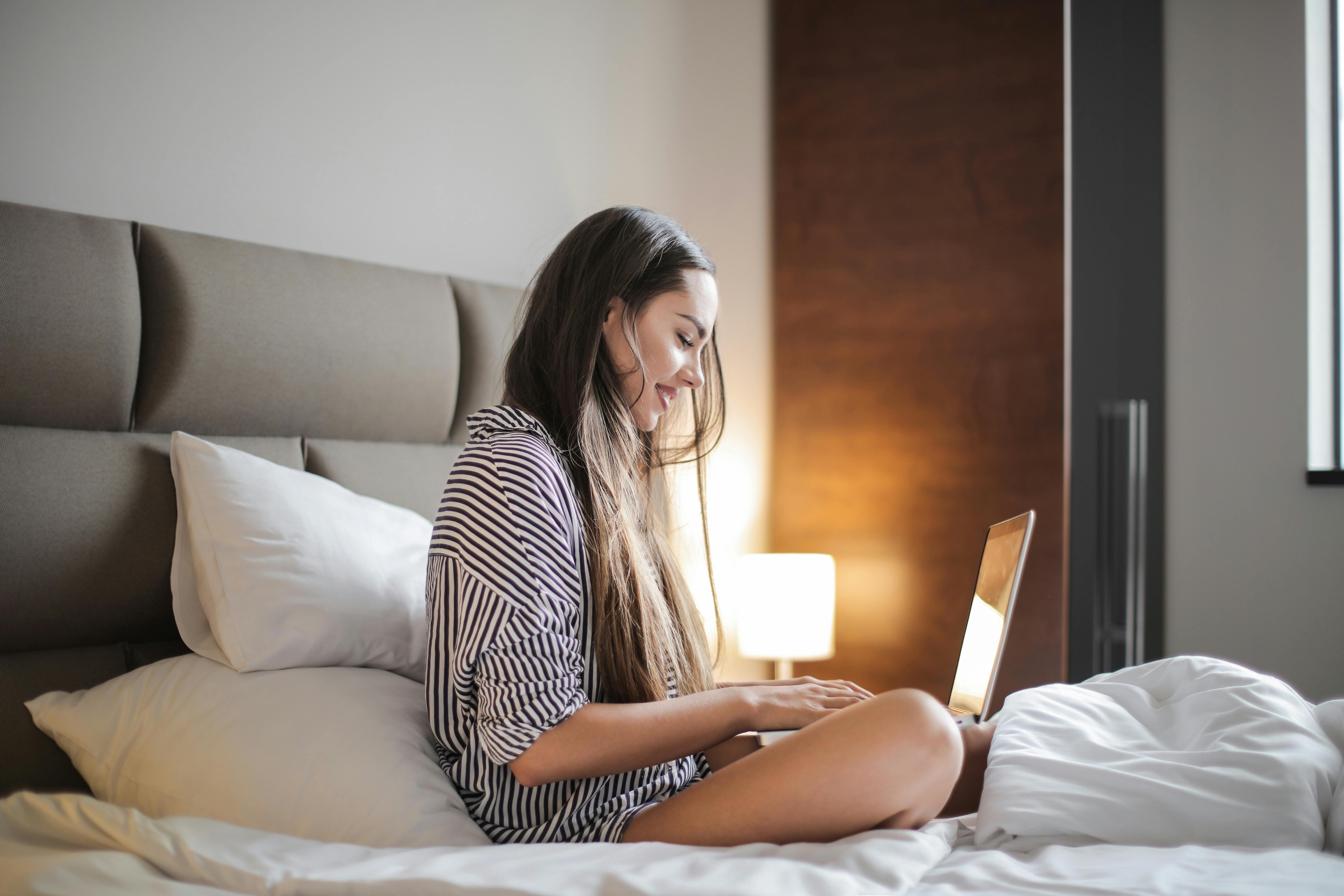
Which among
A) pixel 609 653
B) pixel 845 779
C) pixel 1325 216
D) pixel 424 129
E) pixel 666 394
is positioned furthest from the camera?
pixel 1325 216

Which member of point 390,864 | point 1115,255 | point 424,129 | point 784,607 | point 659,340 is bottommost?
point 784,607

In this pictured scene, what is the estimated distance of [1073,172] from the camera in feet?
9.07

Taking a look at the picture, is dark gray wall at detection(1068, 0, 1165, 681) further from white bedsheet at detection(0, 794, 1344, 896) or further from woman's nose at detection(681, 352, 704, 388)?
white bedsheet at detection(0, 794, 1344, 896)

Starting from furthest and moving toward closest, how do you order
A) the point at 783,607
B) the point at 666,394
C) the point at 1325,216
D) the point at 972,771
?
the point at 1325,216, the point at 783,607, the point at 666,394, the point at 972,771

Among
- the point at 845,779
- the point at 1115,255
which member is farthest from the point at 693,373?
the point at 1115,255

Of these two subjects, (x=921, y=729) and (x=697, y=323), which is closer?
(x=921, y=729)

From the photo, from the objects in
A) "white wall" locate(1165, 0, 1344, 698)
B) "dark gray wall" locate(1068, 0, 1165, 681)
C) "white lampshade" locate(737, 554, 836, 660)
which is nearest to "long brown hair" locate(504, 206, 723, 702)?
"white lampshade" locate(737, 554, 836, 660)

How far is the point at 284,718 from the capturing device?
1.10 m

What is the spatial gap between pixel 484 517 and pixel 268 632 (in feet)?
1.20

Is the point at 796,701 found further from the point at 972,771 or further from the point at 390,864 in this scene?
the point at 390,864

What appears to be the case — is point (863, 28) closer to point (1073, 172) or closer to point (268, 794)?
point (1073, 172)

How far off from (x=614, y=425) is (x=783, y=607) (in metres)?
1.40

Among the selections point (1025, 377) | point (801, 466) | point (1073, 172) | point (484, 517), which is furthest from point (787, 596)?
point (484, 517)

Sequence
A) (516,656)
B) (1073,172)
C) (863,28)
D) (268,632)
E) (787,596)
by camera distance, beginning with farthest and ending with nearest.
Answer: (863,28) < (1073,172) < (787,596) < (268,632) < (516,656)
